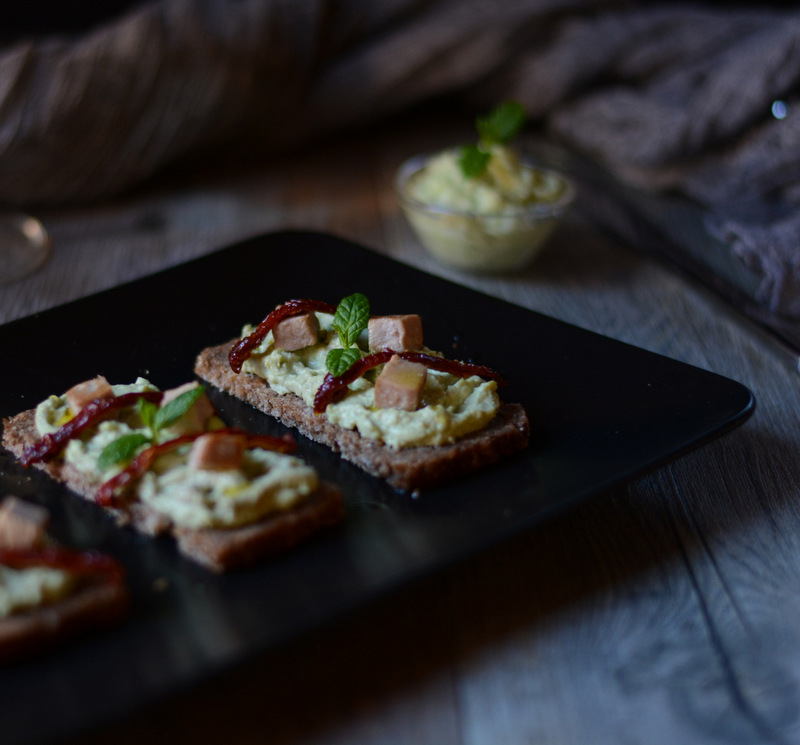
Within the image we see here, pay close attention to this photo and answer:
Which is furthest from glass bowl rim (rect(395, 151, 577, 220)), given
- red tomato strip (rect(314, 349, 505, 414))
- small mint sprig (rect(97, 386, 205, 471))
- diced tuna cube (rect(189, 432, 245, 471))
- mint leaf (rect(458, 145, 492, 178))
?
diced tuna cube (rect(189, 432, 245, 471))

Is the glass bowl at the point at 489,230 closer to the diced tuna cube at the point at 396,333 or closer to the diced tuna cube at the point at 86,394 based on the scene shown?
the diced tuna cube at the point at 396,333

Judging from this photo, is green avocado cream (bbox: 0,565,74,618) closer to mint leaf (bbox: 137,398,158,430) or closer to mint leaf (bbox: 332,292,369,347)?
mint leaf (bbox: 137,398,158,430)

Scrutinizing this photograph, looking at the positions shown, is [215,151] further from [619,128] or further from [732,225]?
[732,225]

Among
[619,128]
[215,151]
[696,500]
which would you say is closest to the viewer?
[696,500]

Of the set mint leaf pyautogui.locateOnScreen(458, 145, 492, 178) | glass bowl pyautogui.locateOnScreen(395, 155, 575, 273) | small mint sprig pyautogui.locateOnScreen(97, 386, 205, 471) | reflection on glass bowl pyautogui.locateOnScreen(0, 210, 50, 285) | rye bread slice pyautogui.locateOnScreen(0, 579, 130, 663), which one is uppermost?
mint leaf pyautogui.locateOnScreen(458, 145, 492, 178)

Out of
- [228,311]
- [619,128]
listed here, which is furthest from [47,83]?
[619,128]

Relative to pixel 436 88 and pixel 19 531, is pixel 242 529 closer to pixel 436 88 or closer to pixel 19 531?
pixel 19 531
